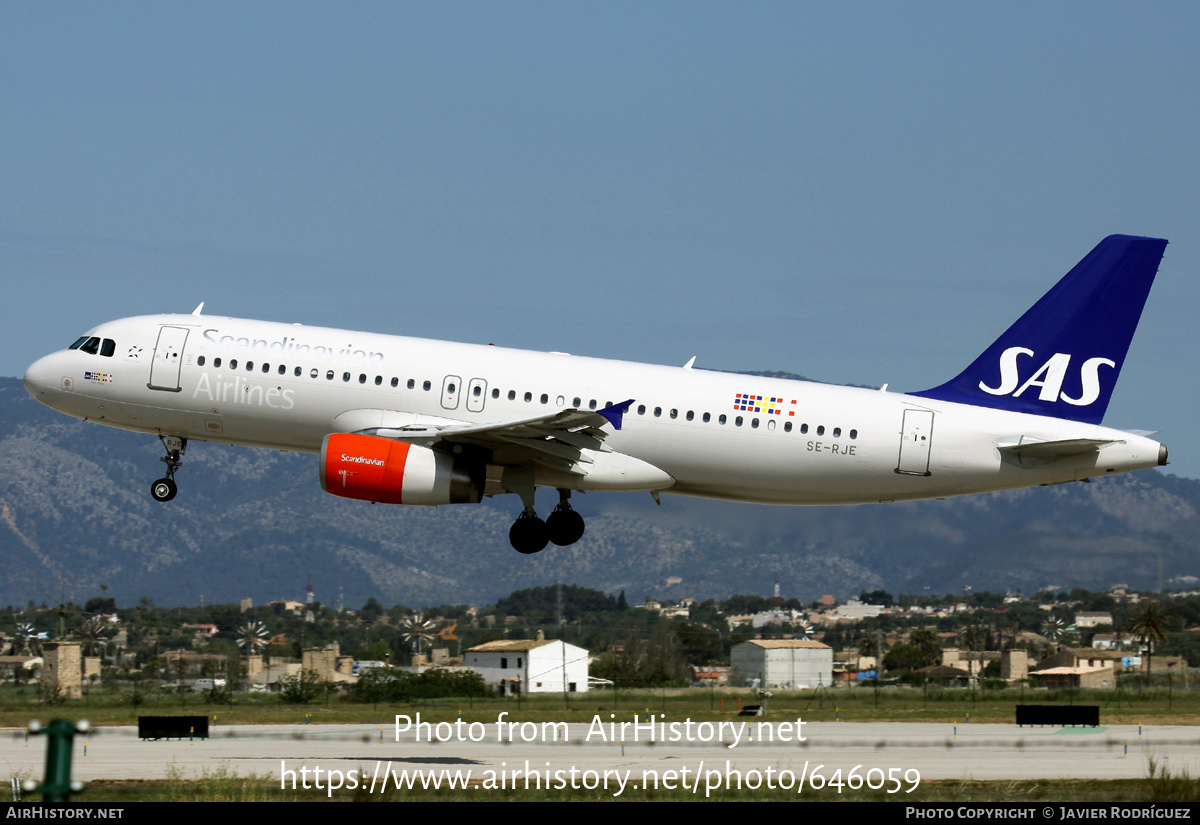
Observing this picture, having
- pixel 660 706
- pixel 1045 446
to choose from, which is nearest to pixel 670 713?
pixel 660 706

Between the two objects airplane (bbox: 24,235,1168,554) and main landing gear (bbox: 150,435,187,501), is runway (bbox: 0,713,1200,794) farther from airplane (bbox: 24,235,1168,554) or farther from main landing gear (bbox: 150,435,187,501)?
main landing gear (bbox: 150,435,187,501)

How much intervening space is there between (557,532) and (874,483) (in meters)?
8.00

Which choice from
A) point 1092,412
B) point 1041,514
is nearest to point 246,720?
point 1092,412

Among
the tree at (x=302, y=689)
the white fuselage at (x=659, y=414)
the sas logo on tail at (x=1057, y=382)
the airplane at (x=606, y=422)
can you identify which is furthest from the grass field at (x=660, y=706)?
the sas logo on tail at (x=1057, y=382)

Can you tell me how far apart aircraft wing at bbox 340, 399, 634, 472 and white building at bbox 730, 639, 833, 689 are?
4063 cm

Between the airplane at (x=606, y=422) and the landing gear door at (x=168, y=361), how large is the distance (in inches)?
1.8

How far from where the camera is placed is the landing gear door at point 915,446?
110ft

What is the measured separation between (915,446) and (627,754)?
10.4 m

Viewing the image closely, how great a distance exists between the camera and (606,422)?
3225 centimetres

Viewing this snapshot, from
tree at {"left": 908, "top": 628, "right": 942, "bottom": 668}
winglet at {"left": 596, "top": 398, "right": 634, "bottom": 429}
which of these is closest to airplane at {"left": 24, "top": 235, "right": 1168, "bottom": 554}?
winglet at {"left": 596, "top": 398, "right": 634, "bottom": 429}

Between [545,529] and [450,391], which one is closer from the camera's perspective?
[450,391]

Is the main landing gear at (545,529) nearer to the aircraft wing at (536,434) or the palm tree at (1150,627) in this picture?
the aircraft wing at (536,434)

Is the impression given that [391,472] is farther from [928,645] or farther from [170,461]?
[928,645]
